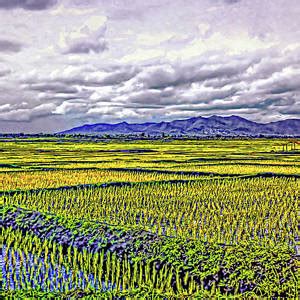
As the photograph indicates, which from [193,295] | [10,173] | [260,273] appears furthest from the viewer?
[10,173]

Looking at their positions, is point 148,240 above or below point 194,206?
above

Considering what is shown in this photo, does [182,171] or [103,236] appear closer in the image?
[103,236]

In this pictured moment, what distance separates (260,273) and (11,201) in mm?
9031

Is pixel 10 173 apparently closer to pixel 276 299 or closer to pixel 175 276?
pixel 175 276

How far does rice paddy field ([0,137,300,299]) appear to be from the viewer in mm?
6316

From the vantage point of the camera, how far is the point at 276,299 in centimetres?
588

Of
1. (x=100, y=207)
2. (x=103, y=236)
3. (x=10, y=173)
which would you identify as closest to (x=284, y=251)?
(x=103, y=236)

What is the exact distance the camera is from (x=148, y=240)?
779 cm

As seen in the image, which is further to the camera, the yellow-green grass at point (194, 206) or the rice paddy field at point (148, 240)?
the yellow-green grass at point (194, 206)

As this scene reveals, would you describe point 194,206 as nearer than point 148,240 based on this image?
No

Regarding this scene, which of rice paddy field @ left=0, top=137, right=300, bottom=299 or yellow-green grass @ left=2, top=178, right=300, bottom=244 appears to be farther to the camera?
yellow-green grass @ left=2, top=178, right=300, bottom=244

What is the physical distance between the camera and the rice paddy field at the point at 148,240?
6316mm

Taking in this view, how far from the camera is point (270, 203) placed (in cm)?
1381

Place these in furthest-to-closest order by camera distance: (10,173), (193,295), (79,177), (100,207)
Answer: (10,173) → (79,177) → (100,207) → (193,295)
